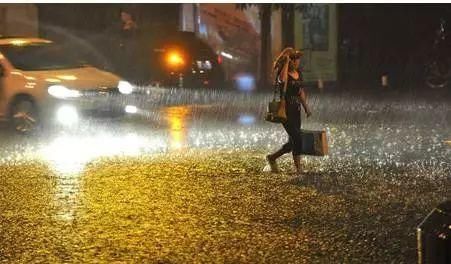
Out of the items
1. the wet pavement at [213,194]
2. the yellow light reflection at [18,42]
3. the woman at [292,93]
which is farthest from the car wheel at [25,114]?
the woman at [292,93]

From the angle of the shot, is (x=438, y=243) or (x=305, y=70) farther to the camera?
Answer: (x=305, y=70)

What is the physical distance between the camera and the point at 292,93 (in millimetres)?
9508

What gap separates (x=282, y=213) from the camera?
24.6 feet

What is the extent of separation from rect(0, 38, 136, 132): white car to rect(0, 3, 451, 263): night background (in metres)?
0.04

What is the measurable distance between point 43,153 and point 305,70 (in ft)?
55.7

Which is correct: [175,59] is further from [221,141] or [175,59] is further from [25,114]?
[221,141]

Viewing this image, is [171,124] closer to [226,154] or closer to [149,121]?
[149,121]

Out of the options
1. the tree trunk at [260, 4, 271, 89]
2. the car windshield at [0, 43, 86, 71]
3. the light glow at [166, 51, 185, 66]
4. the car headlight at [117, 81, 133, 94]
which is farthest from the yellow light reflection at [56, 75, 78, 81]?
the tree trunk at [260, 4, 271, 89]

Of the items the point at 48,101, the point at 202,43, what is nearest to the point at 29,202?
the point at 48,101

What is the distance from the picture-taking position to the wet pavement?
6.33 m

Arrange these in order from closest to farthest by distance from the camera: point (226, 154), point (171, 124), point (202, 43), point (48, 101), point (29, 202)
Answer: point (29, 202) → point (226, 154) → point (48, 101) → point (171, 124) → point (202, 43)

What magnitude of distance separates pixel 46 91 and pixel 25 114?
0.65m

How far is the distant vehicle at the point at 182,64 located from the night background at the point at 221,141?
0.14ft

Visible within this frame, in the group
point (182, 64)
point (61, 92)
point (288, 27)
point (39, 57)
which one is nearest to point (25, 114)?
point (61, 92)
